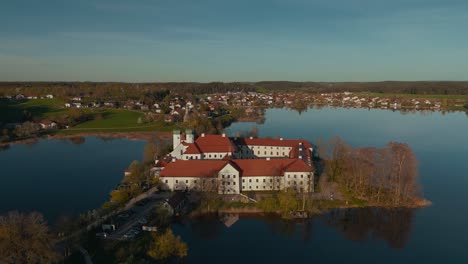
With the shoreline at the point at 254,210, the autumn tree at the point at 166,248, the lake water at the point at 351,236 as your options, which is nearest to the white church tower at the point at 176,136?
the shoreline at the point at 254,210

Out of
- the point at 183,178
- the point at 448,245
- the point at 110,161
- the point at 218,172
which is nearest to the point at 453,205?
the point at 448,245

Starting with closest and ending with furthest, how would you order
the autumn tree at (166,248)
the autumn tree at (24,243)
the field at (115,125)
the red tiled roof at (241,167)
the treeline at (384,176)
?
the autumn tree at (24,243) → the autumn tree at (166,248) → the treeline at (384,176) → the red tiled roof at (241,167) → the field at (115,125)

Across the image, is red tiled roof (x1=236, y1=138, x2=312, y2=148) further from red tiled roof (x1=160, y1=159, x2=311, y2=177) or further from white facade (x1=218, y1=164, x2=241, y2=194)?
white facade (x1=218, y1=164, x2=241, y2=194)

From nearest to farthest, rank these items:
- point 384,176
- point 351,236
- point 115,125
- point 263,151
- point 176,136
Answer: point 351,236 < point 384,176 < point 176,136 < point 263,151 < point 115,125

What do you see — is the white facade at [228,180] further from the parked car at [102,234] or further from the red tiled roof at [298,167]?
the parked car at [102,234]

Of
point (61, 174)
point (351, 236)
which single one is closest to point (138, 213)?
point (351, 236)

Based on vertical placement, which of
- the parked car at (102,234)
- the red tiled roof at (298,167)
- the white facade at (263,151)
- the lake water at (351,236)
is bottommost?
the lake water at (351,236)

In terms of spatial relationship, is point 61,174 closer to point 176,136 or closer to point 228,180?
point 176,136

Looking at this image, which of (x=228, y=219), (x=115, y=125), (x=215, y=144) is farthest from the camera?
(x=115, y=125)
